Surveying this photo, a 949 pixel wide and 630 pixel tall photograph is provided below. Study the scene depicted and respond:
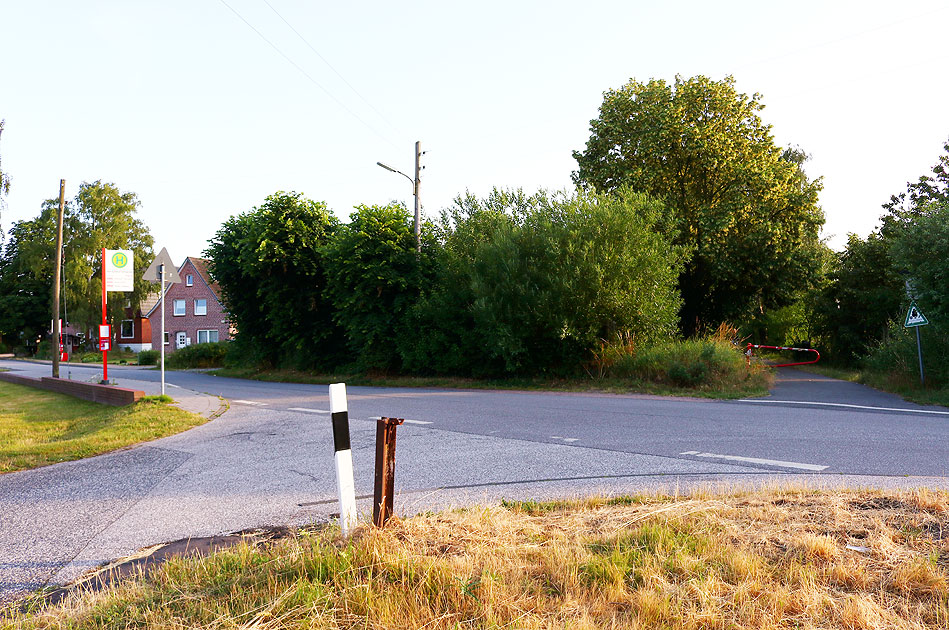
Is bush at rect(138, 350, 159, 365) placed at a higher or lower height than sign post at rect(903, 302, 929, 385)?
lower

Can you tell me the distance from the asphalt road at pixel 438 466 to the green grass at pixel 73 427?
488 mm

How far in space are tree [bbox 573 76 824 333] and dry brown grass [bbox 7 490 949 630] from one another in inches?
965

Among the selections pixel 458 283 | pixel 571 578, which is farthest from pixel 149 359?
pixel 571 578

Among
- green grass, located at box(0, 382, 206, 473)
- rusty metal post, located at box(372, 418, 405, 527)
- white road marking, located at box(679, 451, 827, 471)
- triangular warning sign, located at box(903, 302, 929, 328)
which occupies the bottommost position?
green grass, located at box(0, 382, 206, 473)

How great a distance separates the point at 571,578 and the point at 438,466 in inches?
158

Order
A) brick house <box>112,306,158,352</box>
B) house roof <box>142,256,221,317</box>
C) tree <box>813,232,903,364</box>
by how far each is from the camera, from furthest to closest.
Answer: brick house <box>112,306,158,352</box> < house roof <box>142,256,221,317</box> < tree <box>813,232,903,364</box>

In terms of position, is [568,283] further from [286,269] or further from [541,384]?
[286,269]

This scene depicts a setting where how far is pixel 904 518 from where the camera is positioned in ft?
13.4

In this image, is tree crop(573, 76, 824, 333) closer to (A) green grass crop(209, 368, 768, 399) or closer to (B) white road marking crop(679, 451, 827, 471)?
(A) green grass crop(209, 368, 768, 399)

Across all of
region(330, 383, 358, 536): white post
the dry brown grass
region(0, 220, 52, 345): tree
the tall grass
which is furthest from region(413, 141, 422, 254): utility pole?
region(0, 220, 52, 345): tree

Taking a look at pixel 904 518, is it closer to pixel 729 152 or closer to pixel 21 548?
pixel 21 548

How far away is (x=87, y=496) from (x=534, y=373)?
600 inches

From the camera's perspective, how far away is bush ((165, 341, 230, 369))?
3912 centimetres

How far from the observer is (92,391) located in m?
17.1
